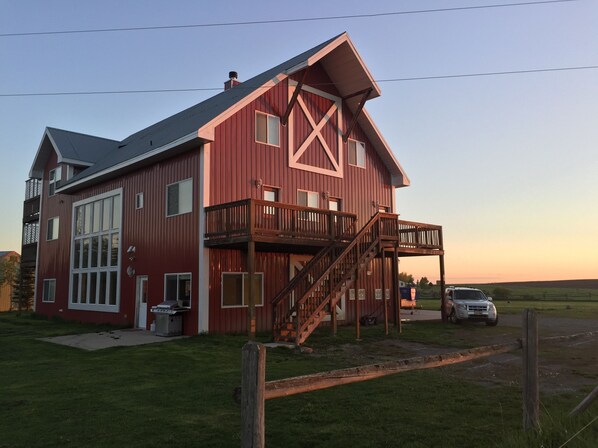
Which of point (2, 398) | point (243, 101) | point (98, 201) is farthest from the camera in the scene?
point (98, 201)

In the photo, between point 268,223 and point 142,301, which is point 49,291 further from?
point 268,223

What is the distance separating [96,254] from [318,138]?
1190cm

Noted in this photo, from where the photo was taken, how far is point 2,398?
27.3ft

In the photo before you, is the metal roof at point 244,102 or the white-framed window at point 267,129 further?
the white-framed window at point 267,129

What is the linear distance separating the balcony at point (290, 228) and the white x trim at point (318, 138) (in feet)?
10.2

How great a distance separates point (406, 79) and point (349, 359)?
11.5 metres

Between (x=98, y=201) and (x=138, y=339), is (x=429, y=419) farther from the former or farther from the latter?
(x=98, y=201)

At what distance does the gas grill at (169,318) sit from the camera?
1722 cm

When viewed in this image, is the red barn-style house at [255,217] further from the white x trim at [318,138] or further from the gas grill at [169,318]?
the gas grill at [169,318]

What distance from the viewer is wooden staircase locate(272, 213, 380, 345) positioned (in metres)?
14.8

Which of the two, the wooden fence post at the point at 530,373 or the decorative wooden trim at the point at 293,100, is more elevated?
the decorative wooden trim at the point at 293,100


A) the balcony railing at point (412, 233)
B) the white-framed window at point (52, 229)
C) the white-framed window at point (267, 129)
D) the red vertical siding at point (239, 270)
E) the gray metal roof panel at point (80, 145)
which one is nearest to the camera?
the red vertical siding at point (239, 270)

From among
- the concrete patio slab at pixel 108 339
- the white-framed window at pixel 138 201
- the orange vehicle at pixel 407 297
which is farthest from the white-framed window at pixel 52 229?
the orange vehicle at pixel 407 297

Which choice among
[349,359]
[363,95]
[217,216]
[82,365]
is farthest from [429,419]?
[363,95]
